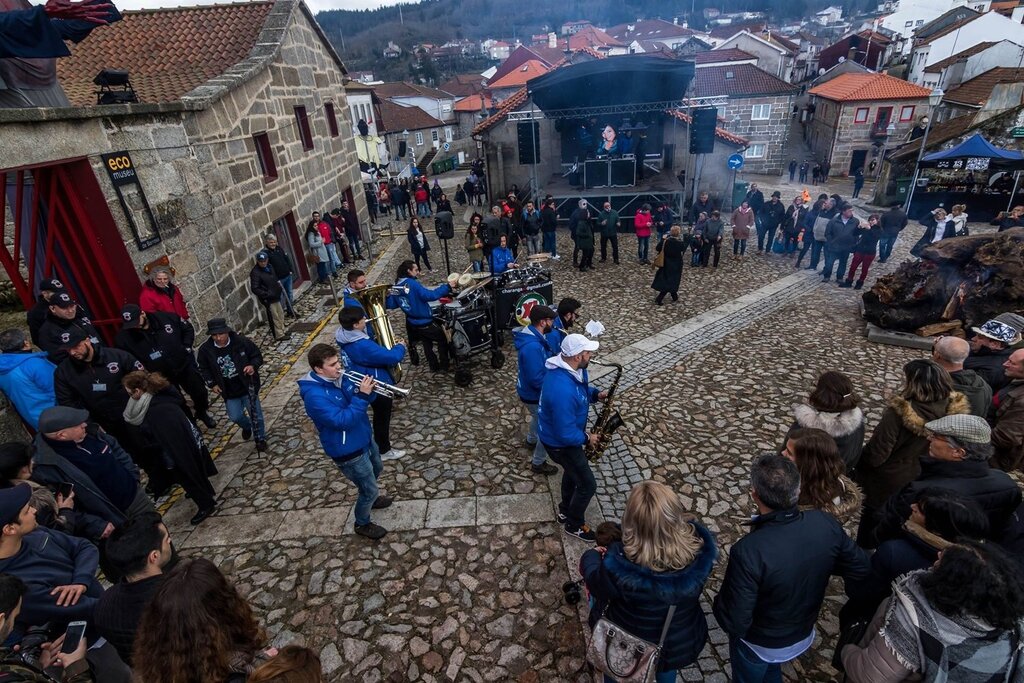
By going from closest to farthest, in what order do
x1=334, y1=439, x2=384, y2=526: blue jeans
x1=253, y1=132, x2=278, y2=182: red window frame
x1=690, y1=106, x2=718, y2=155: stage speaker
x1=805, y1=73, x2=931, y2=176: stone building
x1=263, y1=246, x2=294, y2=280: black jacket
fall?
x1=334, y1=439, x2=384, y2=526: blue jeans < x1=263, y1=246, x2=294, y2=280: black jacket < x1=253, y1=132, x2=278, y2=182: red window frame < x1=690, y1=106, x2=718, y2=155: stage speaker < x1=805, y1=73, x2=931, y2=176: stone building

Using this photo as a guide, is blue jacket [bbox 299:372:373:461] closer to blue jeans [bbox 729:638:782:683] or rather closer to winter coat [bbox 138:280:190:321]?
blue jeans [bbox 729:638:782:683]

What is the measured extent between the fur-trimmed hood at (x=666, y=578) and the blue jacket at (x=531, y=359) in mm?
2752

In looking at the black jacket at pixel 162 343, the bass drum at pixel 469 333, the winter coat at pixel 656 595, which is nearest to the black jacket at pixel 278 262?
the black jacket at pixel 162 343

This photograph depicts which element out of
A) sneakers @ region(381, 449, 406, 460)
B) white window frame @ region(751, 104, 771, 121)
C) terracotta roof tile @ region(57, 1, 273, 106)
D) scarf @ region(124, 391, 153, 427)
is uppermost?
terracotta roof tile @ region(57, 1, 273, 106)

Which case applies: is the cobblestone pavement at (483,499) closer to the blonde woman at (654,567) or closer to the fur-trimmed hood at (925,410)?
the blonde woman at (654,567)

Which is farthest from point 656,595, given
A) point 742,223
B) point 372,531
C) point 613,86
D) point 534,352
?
point 613,86

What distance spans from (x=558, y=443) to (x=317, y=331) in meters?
7.71

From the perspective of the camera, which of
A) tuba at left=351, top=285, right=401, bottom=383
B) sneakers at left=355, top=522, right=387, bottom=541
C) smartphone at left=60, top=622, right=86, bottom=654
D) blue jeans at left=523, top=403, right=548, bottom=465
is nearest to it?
smartphone at left=60, top=622, right=86, bottom=654

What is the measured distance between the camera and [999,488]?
301 cm

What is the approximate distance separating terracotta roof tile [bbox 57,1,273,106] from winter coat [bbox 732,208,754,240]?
1329 centimetres

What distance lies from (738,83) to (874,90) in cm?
855

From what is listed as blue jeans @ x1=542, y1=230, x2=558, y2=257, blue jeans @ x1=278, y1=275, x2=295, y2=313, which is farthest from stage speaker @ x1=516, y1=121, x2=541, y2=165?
blue jeans @ x1=278, y1=275, x2=295, y2=313

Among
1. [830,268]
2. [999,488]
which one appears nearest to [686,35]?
[830,268]

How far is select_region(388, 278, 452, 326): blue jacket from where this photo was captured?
7.53 m
